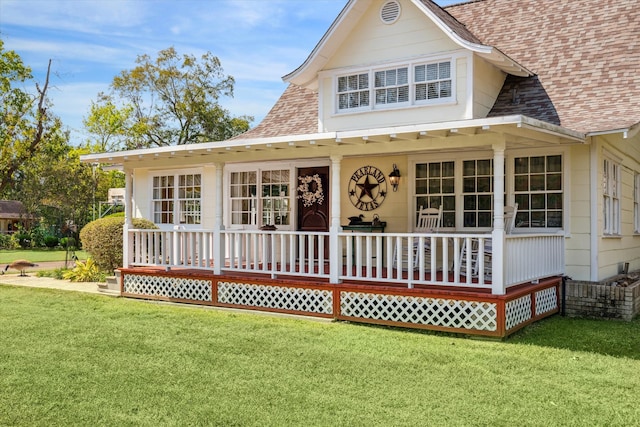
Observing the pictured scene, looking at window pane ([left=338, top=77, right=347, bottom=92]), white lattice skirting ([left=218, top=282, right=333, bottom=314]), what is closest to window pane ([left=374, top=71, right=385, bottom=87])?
window pane ([left=338, top=77, right=347, bottom=92])

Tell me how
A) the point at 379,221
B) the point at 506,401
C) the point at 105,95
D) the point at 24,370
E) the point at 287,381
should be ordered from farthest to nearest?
1. the point at 105,95
2. the point at 379,221
3. the point at 24,370
4. the point at 287,381
5. the point at 506,401

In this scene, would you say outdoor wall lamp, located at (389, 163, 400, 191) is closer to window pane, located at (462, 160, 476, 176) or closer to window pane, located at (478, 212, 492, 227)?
window pane, located at (462, 160, 476, 176)

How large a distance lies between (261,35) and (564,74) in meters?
19.6

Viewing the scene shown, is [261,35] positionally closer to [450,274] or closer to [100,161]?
[100,161]

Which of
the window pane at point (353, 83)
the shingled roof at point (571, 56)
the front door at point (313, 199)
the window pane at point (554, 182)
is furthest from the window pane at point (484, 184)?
the front door at point (313, 199)

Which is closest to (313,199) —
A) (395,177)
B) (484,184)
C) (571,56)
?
(395,177)

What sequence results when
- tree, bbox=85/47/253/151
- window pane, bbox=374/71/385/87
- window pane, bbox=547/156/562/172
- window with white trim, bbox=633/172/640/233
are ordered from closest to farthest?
window pane, bbox=547/156/562/172 → window pane, bbox=374/71/385/87 → window with white trim, bbox=633/172/640/233 → tree, bbox=85/47/253/151

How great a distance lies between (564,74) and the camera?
10703 mm

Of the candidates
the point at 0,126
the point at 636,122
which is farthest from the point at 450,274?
the point at 0,126

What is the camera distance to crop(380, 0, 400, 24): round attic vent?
10875 millimetres

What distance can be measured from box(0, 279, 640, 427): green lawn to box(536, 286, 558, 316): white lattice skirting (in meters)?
0.25

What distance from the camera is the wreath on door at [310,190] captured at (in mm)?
12750

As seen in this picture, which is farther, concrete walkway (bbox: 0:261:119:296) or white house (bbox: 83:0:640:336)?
concrete walkway (bbox: 0:261:119:296)

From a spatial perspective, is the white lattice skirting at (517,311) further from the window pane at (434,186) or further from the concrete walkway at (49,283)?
the concrete walkway at (49,283)
